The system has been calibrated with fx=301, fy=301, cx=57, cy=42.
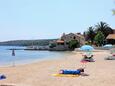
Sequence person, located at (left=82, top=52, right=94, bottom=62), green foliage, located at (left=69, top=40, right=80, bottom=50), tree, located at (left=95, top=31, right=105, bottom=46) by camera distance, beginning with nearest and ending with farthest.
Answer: person, located at (left=82, top=52, right=94, bottom=62) < tree, located at (left=95, top=31, right=105, bottom=46) < green foliage, located at (left=69, top=40, right=80, bottom=50)

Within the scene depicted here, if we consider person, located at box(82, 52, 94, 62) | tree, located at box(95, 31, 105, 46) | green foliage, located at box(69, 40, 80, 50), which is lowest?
person, located at box(82, 52, 94, 62)

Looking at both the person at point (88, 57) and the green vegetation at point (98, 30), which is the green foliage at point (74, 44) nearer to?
the green vegetation at point (98, 30)

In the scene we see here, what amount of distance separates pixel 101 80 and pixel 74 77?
69.8 inches

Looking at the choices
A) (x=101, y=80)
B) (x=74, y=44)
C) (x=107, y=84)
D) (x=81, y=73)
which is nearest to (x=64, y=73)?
(x=81, y=73)

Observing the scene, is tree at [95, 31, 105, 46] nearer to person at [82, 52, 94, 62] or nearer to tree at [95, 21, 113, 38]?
tree at [95, 21, 113, 38]

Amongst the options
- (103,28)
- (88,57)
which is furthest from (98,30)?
(88,57)

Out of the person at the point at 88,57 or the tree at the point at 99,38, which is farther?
the tree at the point at 99,38

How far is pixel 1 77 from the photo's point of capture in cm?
1648

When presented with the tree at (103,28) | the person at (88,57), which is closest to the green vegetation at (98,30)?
the tree at (103,28)

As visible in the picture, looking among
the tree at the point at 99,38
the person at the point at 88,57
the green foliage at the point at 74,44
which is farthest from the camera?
the green foliage at the point at 74,44

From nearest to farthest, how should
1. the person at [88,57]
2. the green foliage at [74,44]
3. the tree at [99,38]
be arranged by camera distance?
the person at [88,57] → the tree at [99,38] → the green foliage at [74,44]

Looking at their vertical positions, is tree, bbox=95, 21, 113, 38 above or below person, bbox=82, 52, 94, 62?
above

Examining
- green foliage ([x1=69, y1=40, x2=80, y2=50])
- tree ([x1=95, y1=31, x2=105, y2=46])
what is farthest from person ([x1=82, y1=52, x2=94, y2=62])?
green foliage ([x1=69, y1=40, x2=80, y2=50])

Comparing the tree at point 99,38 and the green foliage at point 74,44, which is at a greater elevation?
the tree at point 99,38
